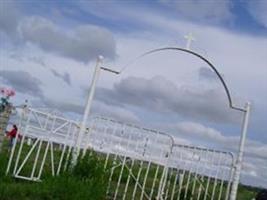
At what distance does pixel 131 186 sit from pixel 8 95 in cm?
475

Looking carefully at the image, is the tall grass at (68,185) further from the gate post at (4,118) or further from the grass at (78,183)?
the gate post at (4,118)

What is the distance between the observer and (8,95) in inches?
500

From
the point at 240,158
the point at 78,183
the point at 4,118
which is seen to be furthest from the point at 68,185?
the point at 240,158

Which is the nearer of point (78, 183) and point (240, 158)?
point (78, 183)

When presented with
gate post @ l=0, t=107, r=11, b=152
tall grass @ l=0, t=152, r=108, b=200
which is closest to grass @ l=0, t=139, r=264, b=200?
tall grass @ l=0, t=152, r=108, b=200

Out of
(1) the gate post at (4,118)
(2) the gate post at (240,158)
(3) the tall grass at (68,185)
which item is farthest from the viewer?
(2) the gate post at (240,158)

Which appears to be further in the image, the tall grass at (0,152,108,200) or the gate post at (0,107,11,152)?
the gate post at (0,107,11,152)

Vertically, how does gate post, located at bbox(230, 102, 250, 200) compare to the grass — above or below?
above

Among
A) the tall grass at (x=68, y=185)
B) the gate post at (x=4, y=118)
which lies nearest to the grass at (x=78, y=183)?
the tall grass at (x=68, y=185)

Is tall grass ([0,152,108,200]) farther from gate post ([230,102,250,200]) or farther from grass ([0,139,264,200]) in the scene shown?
gate post ([230,102,250,200])

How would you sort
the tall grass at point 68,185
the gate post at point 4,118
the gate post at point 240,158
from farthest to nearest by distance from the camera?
the gate post at point 240,158, the gate post at point 4,118, the tall grass at point 68,185

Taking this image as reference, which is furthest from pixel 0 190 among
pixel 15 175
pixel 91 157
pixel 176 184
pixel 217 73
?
pixel 217 73

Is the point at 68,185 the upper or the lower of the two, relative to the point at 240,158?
lower

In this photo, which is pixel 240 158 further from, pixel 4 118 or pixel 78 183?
pixel 4 118
